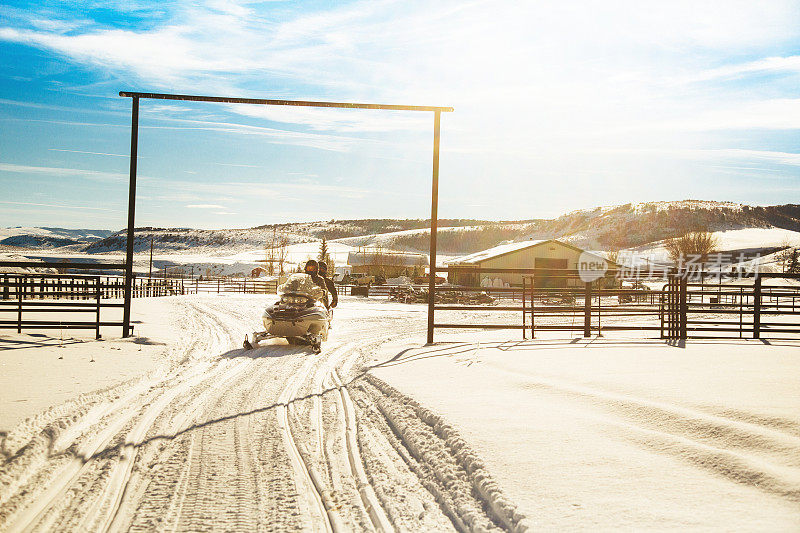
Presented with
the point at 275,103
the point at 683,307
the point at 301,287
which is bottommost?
the point at 683,307

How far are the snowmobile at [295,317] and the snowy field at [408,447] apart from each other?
3.04m

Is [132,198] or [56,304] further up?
[132,198]

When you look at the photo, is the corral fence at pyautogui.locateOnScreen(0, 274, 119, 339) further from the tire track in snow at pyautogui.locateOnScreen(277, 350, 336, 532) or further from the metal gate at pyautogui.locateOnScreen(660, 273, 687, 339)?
the metal gate at pyautogui.locateOnScreen(660, 273, 687, 339)

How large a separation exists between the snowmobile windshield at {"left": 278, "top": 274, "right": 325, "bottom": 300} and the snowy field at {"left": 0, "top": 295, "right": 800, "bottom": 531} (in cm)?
370

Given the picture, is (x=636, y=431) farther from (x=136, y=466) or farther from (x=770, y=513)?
(x=136, y=466)

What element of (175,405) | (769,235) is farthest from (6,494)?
(769,235)

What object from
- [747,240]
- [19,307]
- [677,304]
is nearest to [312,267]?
[19,307]

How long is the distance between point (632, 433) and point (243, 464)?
3.52 m

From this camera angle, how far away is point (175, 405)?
7621 mm

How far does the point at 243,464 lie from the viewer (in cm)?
535

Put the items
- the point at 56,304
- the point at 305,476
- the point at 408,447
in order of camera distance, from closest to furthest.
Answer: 1. the point at 305,476
2. the point at 408,447
3. the point at 56,304

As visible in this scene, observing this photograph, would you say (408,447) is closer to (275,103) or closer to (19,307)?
(275,103)

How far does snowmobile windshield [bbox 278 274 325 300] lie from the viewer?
1417 centimetres

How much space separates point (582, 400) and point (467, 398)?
4.47 feet
